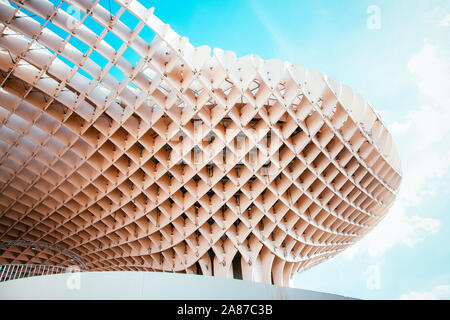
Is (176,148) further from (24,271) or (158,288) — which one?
(24,271)

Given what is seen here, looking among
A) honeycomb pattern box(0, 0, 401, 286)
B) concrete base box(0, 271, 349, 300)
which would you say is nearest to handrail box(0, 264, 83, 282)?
honeycomb pattern box(0, 0, 401, 286)

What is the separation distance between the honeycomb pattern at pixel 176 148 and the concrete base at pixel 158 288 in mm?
10958

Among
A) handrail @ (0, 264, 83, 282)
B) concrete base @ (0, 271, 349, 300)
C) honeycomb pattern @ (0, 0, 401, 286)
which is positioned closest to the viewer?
concrete base @ (0, 271, 349, 300)

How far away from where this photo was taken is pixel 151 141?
64.0 feet

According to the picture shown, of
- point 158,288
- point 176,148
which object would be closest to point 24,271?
point 176,148

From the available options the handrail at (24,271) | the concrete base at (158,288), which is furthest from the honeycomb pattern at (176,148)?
the concrete base at (158,288)

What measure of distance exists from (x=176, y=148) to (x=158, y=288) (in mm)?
11991

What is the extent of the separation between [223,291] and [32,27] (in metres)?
15.1

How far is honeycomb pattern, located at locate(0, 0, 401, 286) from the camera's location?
15461mm

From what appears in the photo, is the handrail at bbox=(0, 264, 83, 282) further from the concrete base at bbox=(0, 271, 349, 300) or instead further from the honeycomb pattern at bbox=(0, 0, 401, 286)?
the concrete base at bbox=(0, 271, 349, 300)

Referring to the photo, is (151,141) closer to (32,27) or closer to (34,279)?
(32,27)

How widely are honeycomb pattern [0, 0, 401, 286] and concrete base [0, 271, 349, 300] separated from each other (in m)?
11.0

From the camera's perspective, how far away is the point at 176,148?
18734mm
